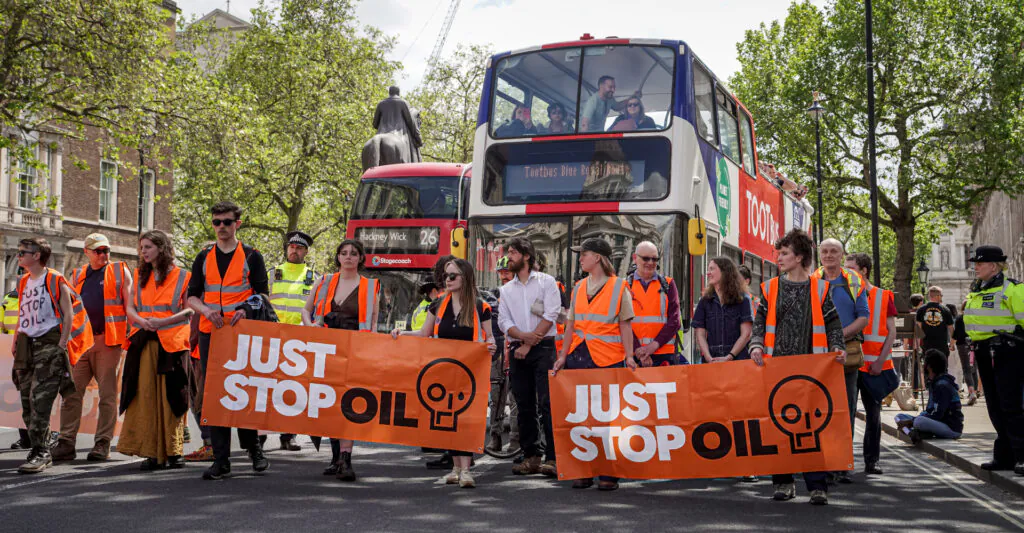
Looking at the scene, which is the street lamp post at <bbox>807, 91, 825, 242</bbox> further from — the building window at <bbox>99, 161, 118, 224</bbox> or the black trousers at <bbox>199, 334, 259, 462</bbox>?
the black trousers at <bbox>199, 334, 259, 462</bbox>

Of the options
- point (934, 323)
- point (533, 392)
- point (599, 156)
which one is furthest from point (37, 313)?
point (934, 323)

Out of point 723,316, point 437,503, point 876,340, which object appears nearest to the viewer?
point 437,503

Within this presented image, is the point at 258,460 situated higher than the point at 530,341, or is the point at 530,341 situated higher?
the point at 530,341

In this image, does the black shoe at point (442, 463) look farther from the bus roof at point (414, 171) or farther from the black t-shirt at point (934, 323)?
the bus roof at point (414, 171)

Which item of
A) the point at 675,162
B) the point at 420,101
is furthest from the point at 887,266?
the point at 675,162

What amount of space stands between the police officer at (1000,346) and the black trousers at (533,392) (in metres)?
3.40

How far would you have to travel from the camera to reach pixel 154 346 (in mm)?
8141

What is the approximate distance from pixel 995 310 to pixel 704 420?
273cm

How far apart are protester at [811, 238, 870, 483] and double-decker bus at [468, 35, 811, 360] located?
2.80m

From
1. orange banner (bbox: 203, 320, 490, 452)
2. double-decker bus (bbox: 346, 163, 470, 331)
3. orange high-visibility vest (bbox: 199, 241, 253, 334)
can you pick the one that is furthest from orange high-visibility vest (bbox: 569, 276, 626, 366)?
double-decker bus (bbox: 346, 163, 470, 331)

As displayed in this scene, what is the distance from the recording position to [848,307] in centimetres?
812

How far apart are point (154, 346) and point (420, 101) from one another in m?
36.7

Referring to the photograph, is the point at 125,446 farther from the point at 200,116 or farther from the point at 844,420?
the point at 200,116

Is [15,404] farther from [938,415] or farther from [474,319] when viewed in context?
[938,415]
